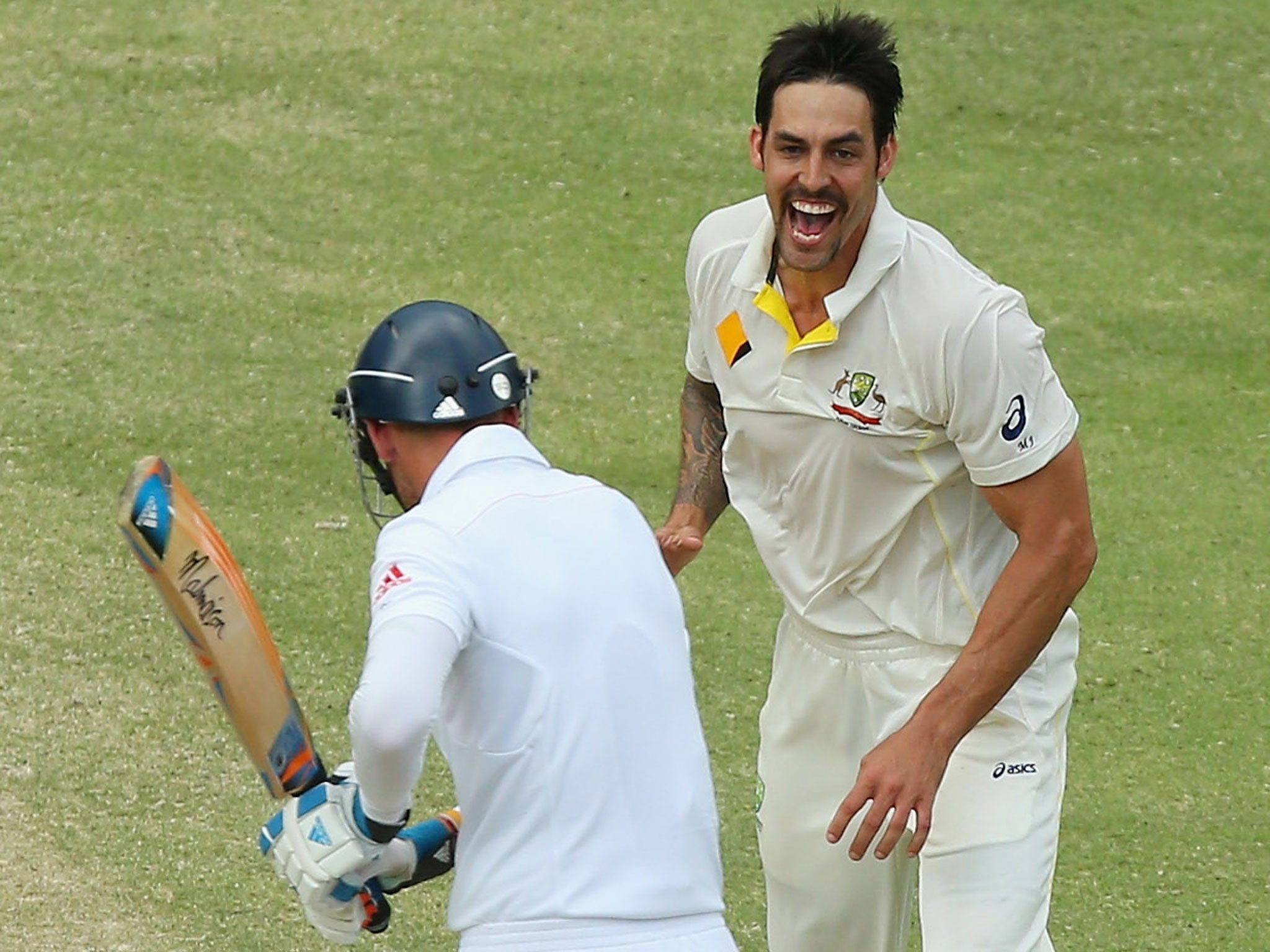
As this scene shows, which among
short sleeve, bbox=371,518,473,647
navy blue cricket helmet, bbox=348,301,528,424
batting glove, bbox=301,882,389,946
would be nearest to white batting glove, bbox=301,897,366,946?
batting glove, bbox=301,882,389,946

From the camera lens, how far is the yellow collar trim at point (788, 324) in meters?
4.10

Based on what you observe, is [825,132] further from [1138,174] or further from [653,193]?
[1138,174]

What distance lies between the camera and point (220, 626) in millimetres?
3801

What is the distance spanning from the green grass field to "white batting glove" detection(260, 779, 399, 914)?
194 cm

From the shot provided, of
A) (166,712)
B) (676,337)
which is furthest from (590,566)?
(676,337)

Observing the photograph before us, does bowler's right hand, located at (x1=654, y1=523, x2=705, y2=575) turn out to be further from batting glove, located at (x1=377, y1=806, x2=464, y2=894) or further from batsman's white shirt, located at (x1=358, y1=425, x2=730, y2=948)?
batsman's white shirt, located at (x1=358, y1=425, x2=730, y2=948)

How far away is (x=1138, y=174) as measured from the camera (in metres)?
10.6

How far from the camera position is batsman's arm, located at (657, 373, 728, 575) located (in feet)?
14.5

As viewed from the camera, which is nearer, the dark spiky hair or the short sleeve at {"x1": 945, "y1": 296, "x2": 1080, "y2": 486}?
the short sleeve at {"x1": 945, "y1": 296, "x2": 1080, "y2": 486}

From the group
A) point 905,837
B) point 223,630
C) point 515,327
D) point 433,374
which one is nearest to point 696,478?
point 905,837

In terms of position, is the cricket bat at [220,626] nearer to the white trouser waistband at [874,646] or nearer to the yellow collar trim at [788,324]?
the white trouser waistband at [874,646]

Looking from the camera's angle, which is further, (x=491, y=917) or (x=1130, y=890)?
(x=1130, y=890)

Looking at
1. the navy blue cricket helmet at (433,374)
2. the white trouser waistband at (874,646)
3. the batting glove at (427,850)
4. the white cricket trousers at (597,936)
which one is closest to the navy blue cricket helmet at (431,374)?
the navy blue cricket helmet at (433,374)

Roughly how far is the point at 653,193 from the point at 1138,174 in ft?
8.32
